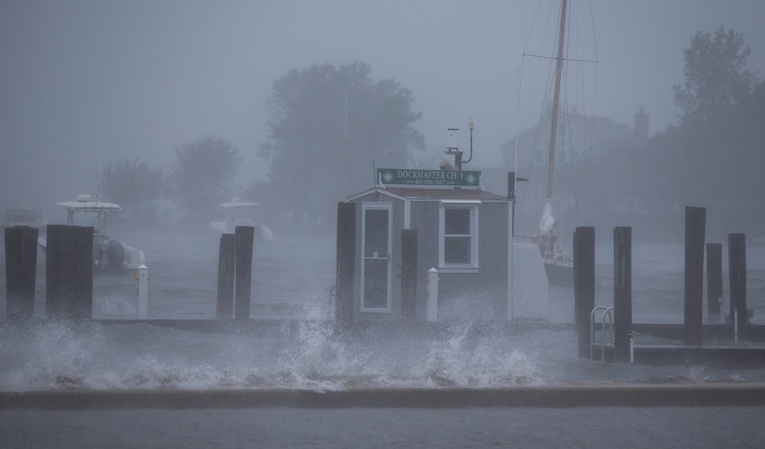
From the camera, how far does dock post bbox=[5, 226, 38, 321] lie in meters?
15.5

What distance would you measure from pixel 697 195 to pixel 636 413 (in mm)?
69935

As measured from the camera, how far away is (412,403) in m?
10.1

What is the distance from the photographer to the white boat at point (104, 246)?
3891cm

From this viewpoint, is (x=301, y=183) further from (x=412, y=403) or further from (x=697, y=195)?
(x=412, y=403)

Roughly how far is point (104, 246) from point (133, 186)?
71.6 metres

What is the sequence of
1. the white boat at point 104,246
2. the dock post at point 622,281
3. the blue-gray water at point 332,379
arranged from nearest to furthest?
1. the blue-gray water at point 332,379
2. the dock post at point 622,281
3. the white boat at point 104,246

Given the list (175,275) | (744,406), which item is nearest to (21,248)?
(744,406)

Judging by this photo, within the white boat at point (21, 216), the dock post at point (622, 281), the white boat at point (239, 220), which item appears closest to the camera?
the dock post at point (622, 281)

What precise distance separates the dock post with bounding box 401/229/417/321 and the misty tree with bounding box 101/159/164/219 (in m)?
92.6

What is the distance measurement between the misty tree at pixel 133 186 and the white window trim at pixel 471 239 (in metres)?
91.3

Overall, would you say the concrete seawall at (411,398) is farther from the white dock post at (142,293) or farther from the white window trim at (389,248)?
the white window trim at (389,248)

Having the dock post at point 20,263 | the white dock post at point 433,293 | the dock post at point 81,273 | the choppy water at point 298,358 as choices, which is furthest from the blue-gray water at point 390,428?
the white dock post at point 433,293

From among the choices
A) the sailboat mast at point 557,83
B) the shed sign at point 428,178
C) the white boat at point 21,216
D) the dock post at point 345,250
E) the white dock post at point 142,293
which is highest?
the sailboat mast at point 557,83

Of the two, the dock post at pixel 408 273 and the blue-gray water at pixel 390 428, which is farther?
the dock post at pixel 408 273
